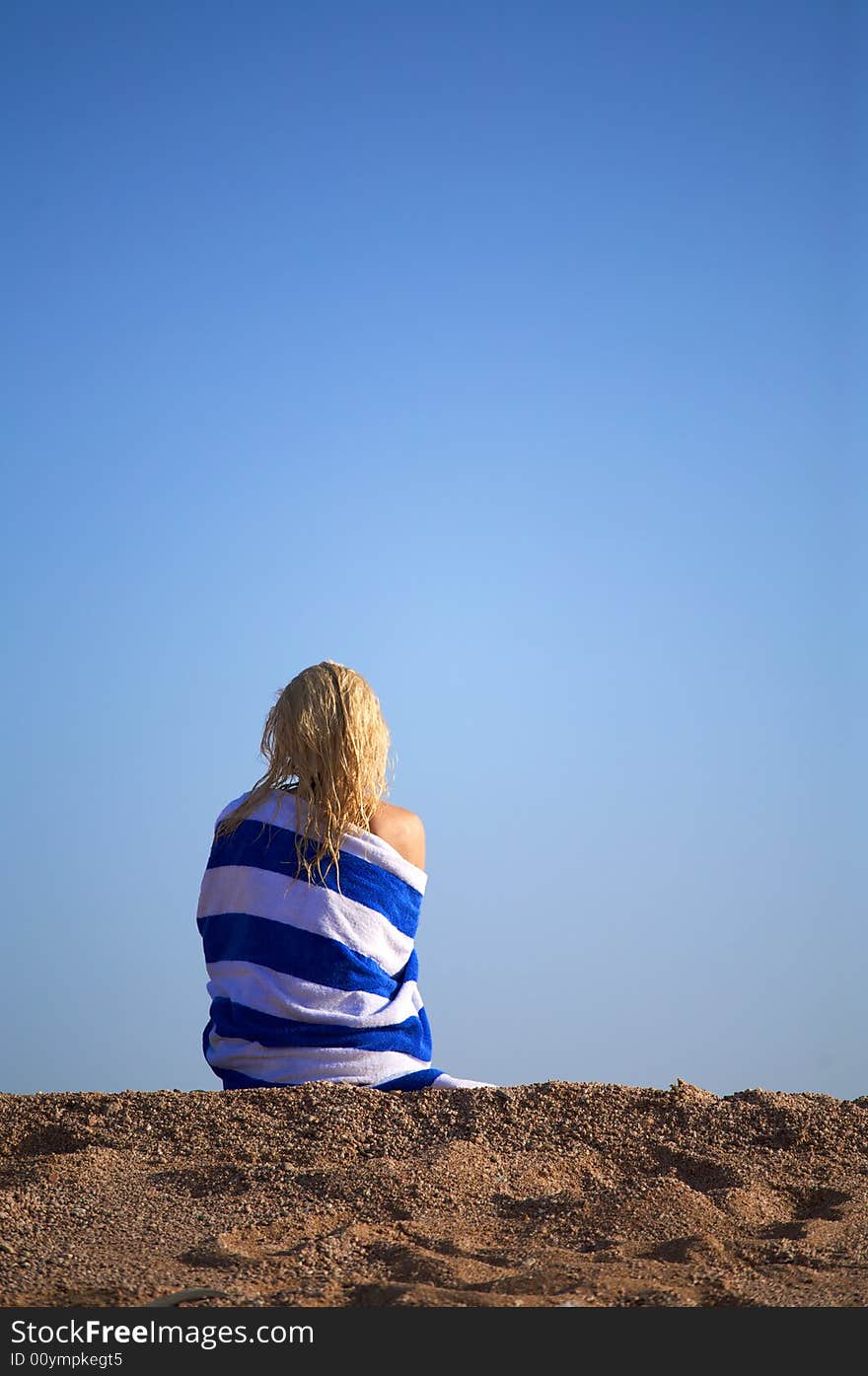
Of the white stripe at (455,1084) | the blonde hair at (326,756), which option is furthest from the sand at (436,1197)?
the blonde hair at (326,756)

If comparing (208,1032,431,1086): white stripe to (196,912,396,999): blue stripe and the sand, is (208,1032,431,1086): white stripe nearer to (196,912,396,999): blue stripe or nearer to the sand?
(196,912,396,999): blue stripe

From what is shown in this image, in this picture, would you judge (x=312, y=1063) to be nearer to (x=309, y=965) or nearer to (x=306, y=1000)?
(x=306, y=1000)

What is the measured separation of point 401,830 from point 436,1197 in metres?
1.76

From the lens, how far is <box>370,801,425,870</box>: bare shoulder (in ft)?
16.9

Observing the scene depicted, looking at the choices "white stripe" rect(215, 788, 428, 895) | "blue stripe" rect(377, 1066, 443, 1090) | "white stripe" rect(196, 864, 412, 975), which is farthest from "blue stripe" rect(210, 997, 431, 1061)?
"white stripe" rect(215, 788, 428, 895)

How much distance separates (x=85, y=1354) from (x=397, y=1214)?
3.47 ft

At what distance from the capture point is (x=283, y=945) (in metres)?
4.97

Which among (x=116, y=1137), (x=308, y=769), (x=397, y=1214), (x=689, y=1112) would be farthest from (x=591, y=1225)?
(x=308, y=769)

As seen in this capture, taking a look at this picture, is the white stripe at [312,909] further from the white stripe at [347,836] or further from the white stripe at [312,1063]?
the white stripe at [312,1063]

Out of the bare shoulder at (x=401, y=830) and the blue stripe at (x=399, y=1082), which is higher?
the bare shoulder at (x=401, y=830)

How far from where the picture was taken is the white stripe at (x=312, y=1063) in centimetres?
484

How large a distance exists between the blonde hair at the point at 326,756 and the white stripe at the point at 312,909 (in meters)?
0.10

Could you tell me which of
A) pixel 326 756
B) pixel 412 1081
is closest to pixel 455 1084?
pixel 412 1081

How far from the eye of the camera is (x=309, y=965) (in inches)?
195
